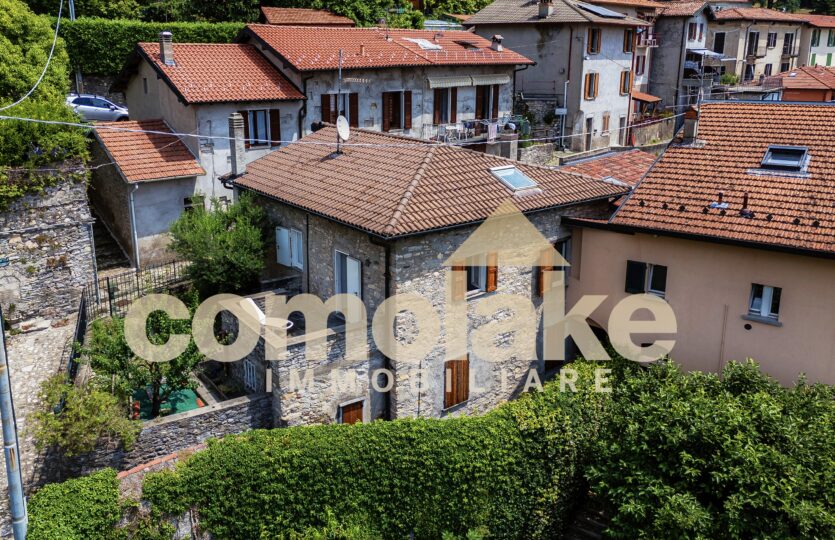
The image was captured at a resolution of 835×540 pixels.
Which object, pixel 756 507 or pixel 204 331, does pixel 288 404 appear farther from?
pixel 756 507

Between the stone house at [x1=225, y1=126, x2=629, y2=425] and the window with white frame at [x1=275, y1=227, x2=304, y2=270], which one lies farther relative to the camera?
the window with white frame at [x1=275, y1=227, x2=304, y2=270]

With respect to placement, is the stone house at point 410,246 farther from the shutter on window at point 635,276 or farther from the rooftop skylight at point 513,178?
the shutter on window at point 635,276

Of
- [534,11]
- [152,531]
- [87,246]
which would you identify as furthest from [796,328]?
[534,11]

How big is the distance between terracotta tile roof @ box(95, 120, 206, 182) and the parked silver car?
851 centimetres

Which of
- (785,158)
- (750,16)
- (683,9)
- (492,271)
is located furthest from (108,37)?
(750,16)

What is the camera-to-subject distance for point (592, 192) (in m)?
20.2

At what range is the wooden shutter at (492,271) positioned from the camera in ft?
59.2

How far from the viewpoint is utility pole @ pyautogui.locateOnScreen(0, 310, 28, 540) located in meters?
12.1

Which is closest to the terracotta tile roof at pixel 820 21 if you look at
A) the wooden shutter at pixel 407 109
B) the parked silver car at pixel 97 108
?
the wooden shutter at pixel 407 109

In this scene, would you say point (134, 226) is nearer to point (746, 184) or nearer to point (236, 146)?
point (236, 146)

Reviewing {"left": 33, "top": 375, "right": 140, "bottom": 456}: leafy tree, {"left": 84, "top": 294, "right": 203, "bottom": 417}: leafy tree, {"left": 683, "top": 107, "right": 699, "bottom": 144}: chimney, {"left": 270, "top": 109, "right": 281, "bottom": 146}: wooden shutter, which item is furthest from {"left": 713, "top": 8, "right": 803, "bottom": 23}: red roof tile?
{"left": 33, "top": 375, "right": 140, "bottom": 456}: leafy tree

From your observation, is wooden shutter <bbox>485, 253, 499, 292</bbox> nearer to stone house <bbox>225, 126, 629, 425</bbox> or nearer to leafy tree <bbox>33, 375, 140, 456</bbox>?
stone house <bbox>225, 126, 629, 425</bbox>

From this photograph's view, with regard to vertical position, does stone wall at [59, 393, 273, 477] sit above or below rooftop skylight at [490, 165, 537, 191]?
below

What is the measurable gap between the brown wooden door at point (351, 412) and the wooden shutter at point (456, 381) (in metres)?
2.35
